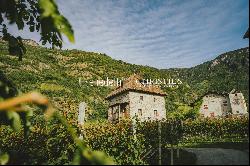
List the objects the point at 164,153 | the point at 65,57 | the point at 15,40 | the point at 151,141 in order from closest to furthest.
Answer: the point at 15,40, the point at 164,153, the point at 151,141, the point at 65,57

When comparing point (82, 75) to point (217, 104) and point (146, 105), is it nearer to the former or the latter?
point (146, 105)

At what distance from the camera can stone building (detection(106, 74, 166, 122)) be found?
4169 cm

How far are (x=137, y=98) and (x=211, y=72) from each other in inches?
2743

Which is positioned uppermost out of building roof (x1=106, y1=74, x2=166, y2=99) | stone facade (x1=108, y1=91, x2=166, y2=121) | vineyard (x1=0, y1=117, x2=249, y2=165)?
building roof (x1=106, y1=74, x2=166, y2=99)

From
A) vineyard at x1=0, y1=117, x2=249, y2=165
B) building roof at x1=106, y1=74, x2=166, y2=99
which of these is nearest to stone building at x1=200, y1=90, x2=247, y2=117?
building roof at x1=106, y1=74, x2=166, y2=99

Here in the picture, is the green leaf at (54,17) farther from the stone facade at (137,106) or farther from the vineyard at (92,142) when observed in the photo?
the stone facade at (137,106)

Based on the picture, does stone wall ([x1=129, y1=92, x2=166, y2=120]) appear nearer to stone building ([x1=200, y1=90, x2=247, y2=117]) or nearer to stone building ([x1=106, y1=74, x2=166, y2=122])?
stone building ([x1=106, y1=74, x2=166, y2=122])

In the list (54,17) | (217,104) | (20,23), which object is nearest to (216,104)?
(217,104)

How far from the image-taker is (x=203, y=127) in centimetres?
2609

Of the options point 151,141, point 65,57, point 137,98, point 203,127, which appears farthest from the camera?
point 65,57

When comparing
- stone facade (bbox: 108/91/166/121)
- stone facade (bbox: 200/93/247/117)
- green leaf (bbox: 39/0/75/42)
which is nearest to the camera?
green leaf (bbox: 39/0/75/42)

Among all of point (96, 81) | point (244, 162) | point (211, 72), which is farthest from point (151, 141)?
point (211, 72)

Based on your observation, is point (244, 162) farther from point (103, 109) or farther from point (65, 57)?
point (65, 57)

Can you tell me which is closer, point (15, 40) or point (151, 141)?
point (15, 40)
